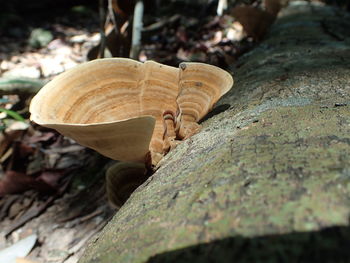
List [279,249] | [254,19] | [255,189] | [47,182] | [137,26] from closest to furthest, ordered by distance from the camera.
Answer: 1. [279,249]
2. [255,189]
3. [47,182]
4. [137,26]
5. [254,19]

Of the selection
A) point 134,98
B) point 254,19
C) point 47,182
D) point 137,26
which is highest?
point 134,98

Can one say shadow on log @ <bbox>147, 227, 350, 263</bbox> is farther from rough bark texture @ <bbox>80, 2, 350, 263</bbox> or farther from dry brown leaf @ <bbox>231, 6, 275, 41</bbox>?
dry brown leaf @ <bbox>231, 6, 275, 41</bbox>

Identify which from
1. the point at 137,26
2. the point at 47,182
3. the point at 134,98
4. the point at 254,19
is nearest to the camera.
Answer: the point at 134,98

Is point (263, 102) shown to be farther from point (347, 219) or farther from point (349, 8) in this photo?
point (349, 8)

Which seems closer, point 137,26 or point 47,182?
point 47,182

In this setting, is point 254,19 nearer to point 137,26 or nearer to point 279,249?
point 137,26

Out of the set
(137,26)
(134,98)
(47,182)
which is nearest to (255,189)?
(134,98)

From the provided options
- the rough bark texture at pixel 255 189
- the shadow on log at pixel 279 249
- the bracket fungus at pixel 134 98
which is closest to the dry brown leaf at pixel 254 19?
the rough bark texture at pixel 255 189

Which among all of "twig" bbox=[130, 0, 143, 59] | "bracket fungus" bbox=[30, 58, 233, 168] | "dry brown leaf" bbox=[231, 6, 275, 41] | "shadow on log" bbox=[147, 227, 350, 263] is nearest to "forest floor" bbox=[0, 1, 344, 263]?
"dry brown leaf" bbox=[231, 6, 275, 41]

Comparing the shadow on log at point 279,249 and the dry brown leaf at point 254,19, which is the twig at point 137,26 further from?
the shadow on log at point 279,249
